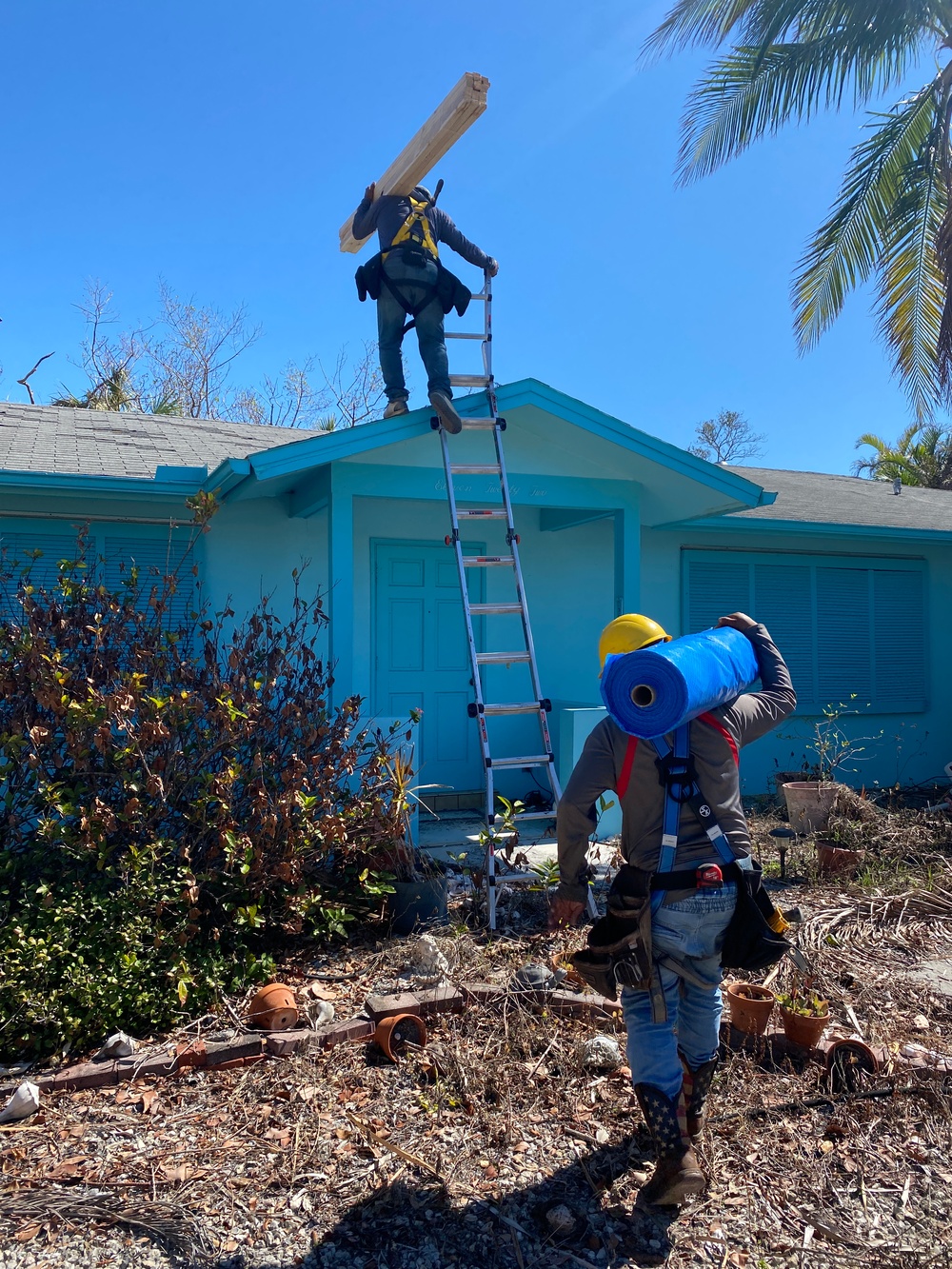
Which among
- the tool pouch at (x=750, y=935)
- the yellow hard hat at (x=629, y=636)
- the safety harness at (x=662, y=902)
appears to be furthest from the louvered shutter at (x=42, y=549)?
the tool pouch at (x=750, y=935)

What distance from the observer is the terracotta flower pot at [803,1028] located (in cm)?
385

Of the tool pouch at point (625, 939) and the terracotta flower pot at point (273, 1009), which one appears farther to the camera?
the terracotta flower pot at point (273, 1009)

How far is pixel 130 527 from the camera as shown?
7160 mm

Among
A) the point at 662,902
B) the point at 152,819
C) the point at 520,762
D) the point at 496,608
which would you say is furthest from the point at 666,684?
the point at 496,608

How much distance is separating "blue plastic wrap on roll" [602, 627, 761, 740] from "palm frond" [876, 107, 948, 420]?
8688mm

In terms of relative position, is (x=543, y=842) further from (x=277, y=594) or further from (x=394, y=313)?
(x=394, y=313)

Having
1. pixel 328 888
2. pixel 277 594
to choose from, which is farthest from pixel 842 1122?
pixel 277 594

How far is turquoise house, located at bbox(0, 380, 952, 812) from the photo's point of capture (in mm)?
6641

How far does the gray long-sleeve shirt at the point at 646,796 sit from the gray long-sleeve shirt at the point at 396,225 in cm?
452

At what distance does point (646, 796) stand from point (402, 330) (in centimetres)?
448

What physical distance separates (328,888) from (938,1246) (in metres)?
3.13

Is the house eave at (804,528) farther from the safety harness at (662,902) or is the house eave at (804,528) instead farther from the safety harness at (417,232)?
the safety harness at (662,902)

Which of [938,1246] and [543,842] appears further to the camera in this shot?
[543,842]

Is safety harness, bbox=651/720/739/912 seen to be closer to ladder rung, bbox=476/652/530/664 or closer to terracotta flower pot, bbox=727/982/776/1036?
terracotta flower pot, bbox=727/982/776/1036
